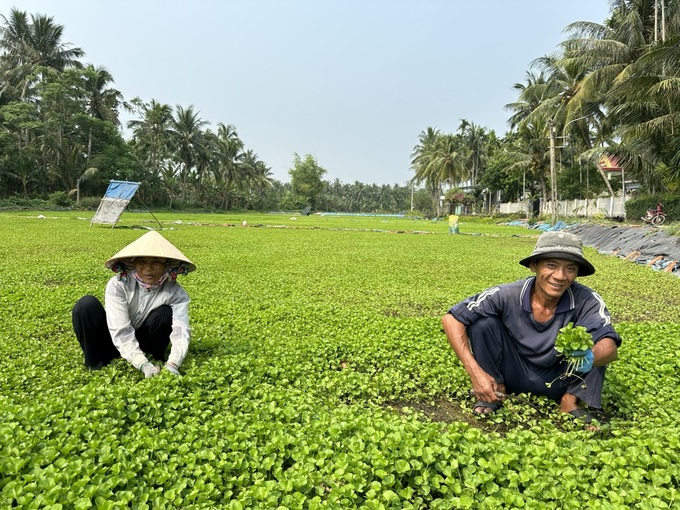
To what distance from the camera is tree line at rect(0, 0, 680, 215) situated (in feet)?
67.2

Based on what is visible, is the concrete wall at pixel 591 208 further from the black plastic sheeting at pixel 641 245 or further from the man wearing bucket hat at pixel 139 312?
the man wearing bucket hat at pixel 139 312

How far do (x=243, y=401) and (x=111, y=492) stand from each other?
125cm

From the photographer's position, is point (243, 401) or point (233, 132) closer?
point (243, 401)

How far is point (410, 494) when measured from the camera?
2.38 meters

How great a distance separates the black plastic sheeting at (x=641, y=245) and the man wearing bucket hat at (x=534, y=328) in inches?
370

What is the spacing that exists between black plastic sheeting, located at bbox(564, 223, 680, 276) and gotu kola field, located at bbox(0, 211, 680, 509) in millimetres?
6229

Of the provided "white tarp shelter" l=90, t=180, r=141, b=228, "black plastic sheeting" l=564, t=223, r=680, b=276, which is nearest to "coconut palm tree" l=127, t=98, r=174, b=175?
"white tarp shelter" l=90, t=180, r=141, b=228

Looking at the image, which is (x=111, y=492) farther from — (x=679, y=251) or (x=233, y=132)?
(x=233, y=132)

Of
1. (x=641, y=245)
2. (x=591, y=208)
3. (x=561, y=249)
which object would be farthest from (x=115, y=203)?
(x=591, y=208)

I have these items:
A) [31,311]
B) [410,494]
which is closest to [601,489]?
[410,494]

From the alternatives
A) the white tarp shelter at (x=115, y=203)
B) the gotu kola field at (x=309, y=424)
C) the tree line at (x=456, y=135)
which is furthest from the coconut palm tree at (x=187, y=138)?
the gotu kola field at (x=309, y=424)

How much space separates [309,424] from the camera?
10.1ft

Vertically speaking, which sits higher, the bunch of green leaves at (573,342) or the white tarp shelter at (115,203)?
the white tarp shelter at (115,203)

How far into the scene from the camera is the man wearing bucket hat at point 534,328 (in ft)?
11.0
